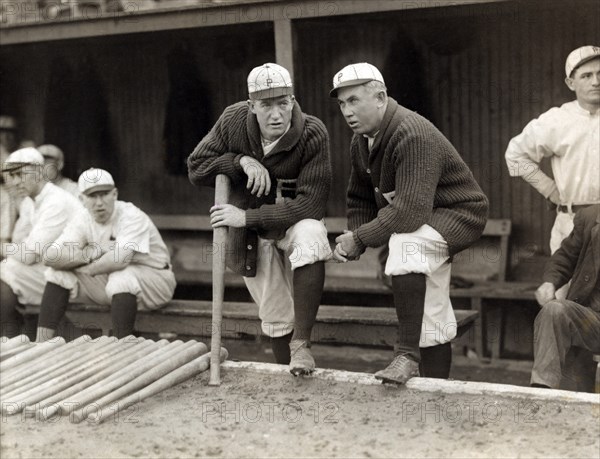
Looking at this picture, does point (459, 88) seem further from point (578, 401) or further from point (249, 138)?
point (578, 401)

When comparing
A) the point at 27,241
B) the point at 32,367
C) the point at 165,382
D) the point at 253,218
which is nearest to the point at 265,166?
the point at 253,218

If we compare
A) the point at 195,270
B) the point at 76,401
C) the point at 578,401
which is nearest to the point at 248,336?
the point at 195,270

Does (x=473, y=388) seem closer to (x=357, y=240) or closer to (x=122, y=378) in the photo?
(x=357, y=240)

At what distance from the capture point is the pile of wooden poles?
3.99 metres

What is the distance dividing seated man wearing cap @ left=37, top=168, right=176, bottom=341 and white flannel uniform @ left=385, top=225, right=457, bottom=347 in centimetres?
237

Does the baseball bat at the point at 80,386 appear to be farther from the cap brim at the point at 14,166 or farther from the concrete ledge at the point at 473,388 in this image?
the cap brim at the point at 14,166

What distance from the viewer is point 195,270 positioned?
802cm

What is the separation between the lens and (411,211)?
157 inches

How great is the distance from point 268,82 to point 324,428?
1.68 metres

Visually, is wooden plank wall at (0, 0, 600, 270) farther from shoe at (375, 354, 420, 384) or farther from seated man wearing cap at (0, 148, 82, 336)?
shoe at (375, 354, 420, 384)

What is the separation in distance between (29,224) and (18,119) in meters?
Answer: 2.19

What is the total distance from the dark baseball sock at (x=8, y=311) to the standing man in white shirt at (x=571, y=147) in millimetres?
3755

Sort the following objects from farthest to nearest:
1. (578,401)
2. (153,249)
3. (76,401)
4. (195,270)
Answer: (195,270), (153,249), (76,401), (578,401)

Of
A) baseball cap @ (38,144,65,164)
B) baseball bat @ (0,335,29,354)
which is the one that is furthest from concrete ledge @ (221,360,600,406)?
baseball cap @ (38,144,65,164)
